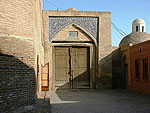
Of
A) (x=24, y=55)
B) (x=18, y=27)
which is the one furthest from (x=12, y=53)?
(x=18, y=27)

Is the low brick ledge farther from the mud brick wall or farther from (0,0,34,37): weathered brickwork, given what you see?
(0,0,34,37): weathered brickwork

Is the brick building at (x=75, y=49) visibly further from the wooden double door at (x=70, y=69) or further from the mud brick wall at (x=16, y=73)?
the mud brick wall at (x=16, y=73)

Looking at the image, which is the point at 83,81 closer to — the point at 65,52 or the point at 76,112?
the point at 65,52

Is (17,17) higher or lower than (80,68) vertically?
higher

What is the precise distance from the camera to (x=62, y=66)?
Answer: 1326cm

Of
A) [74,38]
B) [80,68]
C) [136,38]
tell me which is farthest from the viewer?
[136,38]

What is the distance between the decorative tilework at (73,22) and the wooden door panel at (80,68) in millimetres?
1545

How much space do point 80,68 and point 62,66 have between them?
3.92 feet

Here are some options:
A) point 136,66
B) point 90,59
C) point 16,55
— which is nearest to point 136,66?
point 136,66

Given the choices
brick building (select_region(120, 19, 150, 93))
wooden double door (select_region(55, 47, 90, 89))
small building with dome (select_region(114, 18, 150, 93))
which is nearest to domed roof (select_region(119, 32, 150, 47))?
small building with dome (select_region(114, 18, 150, 93))

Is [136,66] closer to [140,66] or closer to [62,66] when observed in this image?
[140,66]

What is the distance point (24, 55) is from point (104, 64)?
26.1 ft

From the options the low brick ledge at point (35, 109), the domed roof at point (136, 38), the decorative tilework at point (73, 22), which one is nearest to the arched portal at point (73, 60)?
the decorative tilework at point (73, 22)

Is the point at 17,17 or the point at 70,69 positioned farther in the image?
the point at 70,69
